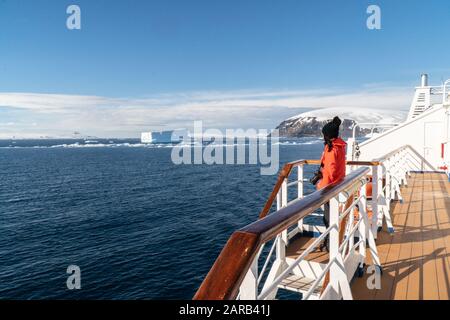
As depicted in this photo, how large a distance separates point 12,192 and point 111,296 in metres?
31.5

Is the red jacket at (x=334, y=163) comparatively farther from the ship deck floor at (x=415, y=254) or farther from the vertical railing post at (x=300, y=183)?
the vertical railing post at (x=300, y=183)

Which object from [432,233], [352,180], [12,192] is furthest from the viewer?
[12,192]

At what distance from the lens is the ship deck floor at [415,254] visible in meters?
3.46

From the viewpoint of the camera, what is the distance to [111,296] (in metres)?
12.7

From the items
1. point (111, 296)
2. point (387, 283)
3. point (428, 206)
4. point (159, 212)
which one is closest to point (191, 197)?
point (159, 212)

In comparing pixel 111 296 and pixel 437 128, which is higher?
pixel 437 128

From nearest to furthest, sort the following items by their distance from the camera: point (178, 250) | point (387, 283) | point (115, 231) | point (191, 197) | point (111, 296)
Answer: point (387, 283) < point (111, 296) < point (178, 250) < point (115, 231) < point (191, 197)

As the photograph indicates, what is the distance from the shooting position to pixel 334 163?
11.9ft

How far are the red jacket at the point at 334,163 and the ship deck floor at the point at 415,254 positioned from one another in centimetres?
126

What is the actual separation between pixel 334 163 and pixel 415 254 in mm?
2166

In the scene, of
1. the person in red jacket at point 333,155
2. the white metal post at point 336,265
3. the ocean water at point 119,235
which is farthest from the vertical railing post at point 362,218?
the ocean water at point 119,235

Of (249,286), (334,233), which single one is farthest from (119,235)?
(249,286)

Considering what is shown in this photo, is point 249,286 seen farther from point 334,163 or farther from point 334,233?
point 334,163
